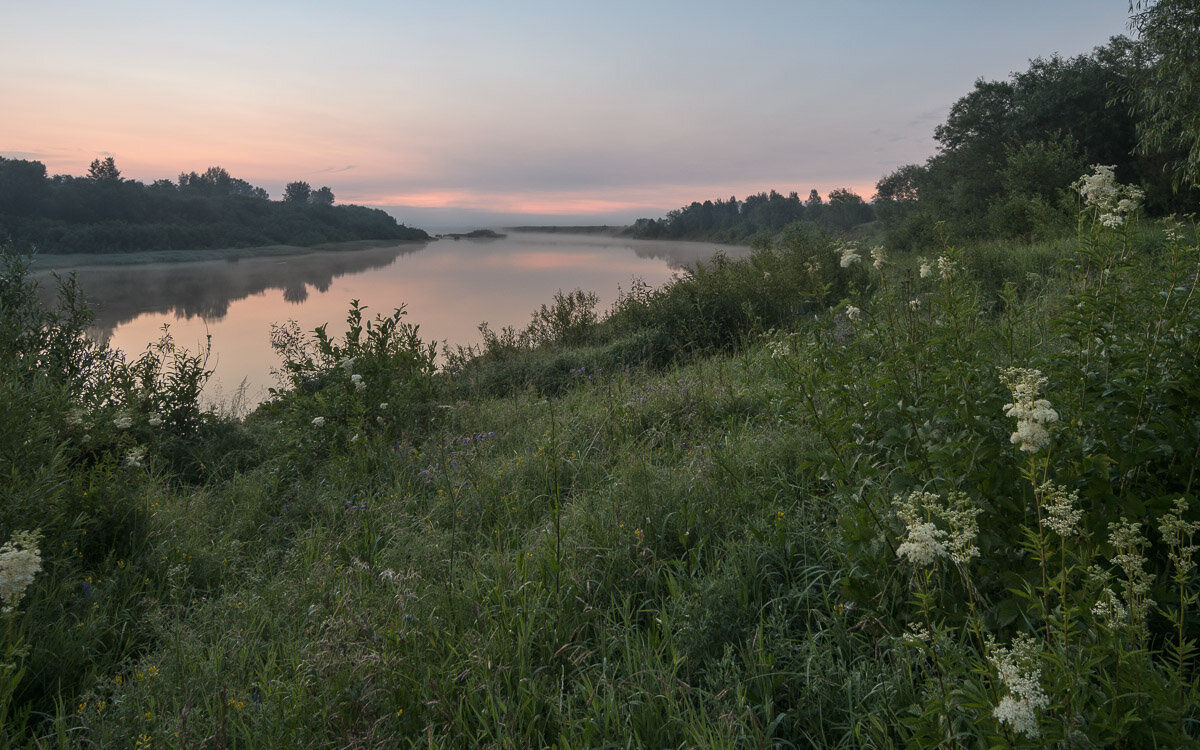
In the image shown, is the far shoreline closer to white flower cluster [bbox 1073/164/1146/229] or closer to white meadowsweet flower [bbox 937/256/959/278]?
white meadowsweet flower [bbox 937/256/959/278]

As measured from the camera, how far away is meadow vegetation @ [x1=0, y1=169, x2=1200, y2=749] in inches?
61.2

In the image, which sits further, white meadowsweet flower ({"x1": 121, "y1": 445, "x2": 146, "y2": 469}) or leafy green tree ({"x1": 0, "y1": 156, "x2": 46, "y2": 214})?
leafy green tree ({"x1": 0, "y1": 156, "x2": 46, "y2": 214})

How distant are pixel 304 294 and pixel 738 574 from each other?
61.9 feet

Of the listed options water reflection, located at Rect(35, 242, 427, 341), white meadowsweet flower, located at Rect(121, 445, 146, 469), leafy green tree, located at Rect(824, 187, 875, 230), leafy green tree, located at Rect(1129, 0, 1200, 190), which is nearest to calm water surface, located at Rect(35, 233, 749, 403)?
water reflection, located at Rect(35, 242, 427, 341)

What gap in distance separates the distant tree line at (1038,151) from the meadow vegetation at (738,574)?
16157 mm

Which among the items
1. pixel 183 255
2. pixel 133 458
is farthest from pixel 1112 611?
pixel 183 255

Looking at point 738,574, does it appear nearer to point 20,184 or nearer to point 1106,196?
point 1106,196

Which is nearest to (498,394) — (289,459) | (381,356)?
(381,356)

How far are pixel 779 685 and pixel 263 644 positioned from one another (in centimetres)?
212

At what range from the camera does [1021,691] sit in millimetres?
1115

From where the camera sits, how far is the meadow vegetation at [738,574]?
1.55 meters

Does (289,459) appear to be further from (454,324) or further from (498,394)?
(454,324)

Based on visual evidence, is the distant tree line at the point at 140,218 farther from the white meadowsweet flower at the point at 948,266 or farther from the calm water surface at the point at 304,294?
the white meadowsweet flower at the point at 948,266

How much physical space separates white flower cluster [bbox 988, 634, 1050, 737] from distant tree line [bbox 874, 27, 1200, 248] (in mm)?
17765
